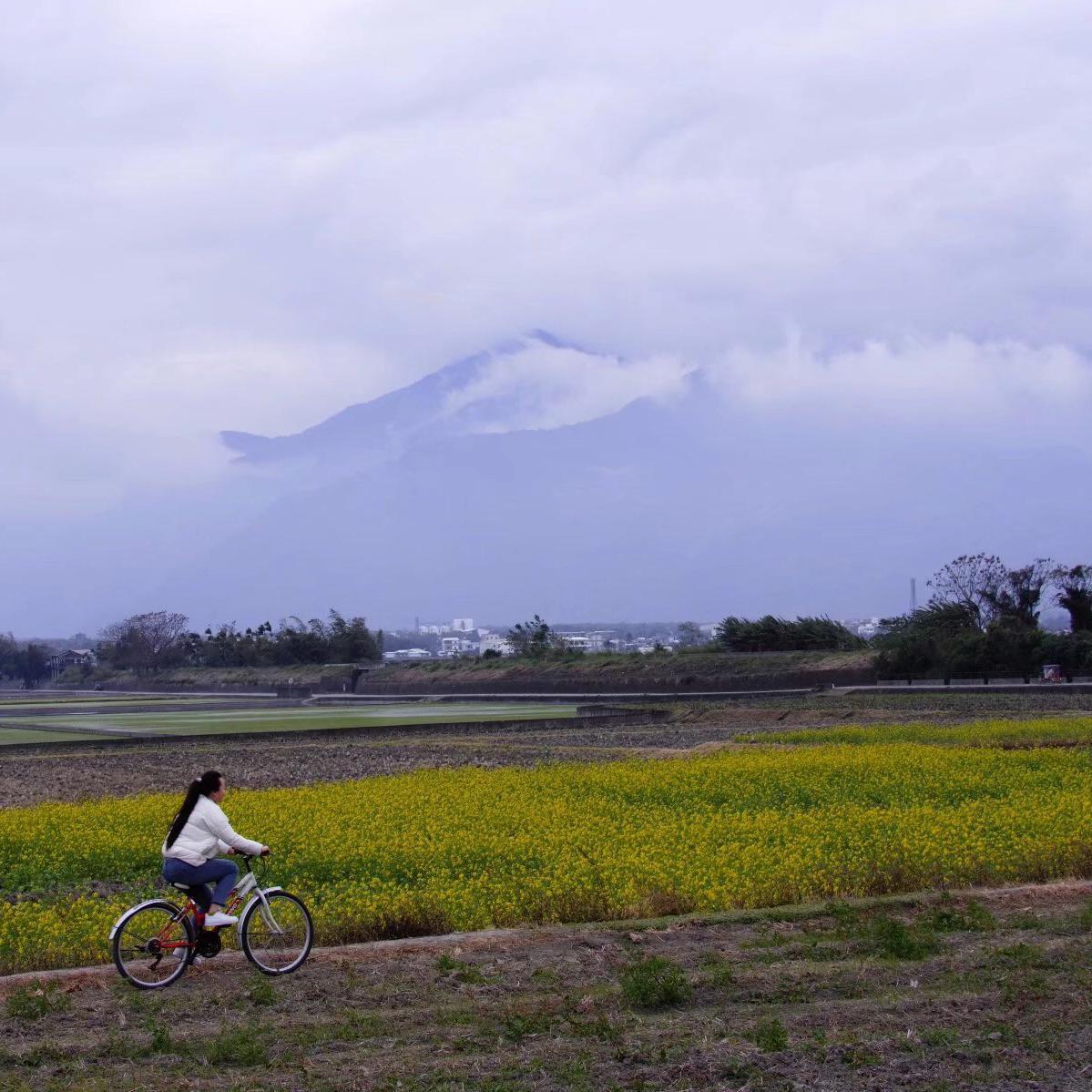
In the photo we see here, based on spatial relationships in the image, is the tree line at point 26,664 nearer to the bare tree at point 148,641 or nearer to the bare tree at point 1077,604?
the bare tree at point 148,641

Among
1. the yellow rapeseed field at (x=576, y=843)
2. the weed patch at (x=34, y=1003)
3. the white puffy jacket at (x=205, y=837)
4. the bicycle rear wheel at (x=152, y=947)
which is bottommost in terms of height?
the yellow rapeseed field at (x=576, y=843)

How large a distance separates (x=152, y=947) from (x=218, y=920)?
45 centimetres

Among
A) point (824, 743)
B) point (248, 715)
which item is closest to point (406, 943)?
point (824, 743)

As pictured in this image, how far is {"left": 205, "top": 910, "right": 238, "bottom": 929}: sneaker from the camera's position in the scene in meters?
8.99

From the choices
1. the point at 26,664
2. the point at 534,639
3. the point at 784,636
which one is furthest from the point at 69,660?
the point at 784,636

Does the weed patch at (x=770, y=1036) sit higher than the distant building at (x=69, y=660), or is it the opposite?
the weed patch at (x=770, y=1036)

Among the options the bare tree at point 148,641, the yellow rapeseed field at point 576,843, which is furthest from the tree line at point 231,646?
the yellow rapeseed field at point 576,843

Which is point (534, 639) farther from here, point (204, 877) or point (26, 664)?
point (204, 877)

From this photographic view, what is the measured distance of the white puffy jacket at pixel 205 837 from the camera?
8.98 m

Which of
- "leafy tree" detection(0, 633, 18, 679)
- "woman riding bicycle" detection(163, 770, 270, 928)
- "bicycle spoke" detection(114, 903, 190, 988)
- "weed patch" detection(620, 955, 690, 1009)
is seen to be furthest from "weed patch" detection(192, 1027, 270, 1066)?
"leafy tree" detection(0, 633, 18, 679)

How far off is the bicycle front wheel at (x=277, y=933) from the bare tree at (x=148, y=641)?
140104mm

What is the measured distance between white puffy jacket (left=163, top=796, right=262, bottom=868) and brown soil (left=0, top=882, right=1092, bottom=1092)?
84cm

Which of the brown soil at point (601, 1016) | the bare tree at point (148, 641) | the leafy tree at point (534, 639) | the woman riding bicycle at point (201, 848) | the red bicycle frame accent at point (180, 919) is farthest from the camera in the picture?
the bare tree at point (148, 641)

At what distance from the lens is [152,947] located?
8727 millimetres
